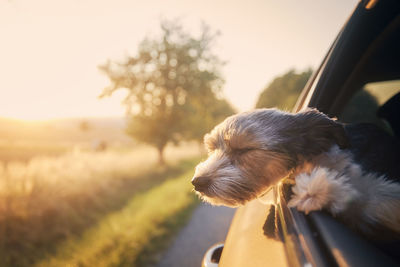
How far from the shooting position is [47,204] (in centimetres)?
600

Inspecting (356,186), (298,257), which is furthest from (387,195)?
(298,257)

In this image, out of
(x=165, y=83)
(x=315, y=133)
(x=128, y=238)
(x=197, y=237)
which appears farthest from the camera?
(x=165, y=83)

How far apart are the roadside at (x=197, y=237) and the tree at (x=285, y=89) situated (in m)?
11.2

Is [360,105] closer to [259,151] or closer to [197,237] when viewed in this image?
[259,151]

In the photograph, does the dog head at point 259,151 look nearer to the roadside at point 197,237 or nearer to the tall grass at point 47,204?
the roadside at point 197,237

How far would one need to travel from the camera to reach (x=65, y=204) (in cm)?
650

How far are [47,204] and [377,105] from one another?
8.03 meters

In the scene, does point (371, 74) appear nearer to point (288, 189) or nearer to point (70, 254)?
point (288, 189)

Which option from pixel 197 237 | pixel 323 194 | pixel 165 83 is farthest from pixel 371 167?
pixel 165 83

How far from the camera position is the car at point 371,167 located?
950 mm

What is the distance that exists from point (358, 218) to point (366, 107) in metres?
2.50

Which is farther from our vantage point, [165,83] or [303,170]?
[165,83]

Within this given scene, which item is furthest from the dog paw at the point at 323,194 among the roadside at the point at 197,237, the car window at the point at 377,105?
the roadside at the point at 197,237

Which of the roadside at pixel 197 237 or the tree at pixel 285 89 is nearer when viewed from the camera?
the roadside at pixel 197 237
